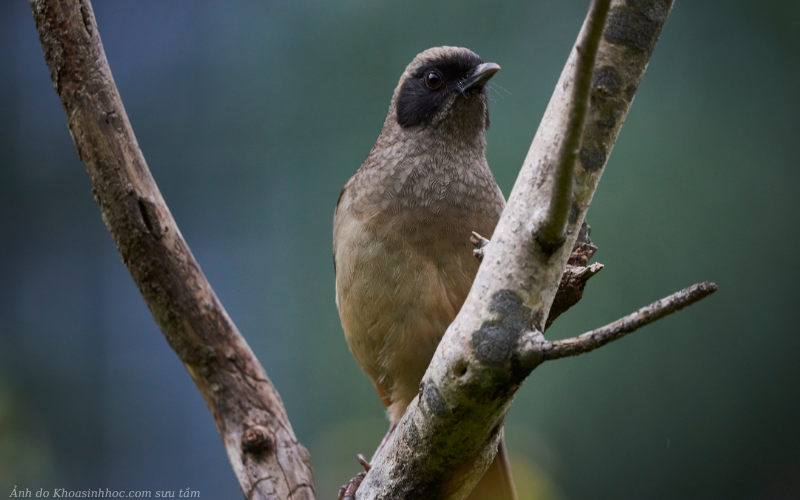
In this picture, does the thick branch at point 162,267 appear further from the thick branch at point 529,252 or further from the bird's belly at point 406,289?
the thick branch at point 529,252

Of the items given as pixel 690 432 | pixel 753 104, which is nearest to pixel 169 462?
pixel 690 432

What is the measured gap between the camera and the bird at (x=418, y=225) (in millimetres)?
2041

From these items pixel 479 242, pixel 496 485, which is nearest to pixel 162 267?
pixel 479 242

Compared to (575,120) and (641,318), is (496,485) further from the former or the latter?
(575,120)

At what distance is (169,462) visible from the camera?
3.93 m

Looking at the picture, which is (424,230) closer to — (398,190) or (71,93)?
(398,190)

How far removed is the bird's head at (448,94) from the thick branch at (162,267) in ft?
3.25

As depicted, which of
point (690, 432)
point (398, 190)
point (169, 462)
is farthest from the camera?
point (169, 462)

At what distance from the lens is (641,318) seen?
38.7 inches

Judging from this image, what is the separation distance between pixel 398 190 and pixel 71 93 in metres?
1.10

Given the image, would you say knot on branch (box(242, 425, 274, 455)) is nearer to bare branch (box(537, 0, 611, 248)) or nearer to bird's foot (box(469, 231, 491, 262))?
bird's foot (box(469, 231, 491, 262))

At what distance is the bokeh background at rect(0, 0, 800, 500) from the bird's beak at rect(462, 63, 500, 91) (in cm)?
156

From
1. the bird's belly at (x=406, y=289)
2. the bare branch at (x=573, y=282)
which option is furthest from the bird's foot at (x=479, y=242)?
the bird's belly at (x=406, y=289)

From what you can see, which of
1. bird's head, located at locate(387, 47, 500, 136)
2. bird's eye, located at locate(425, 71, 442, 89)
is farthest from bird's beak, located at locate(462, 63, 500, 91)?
bird's eye, located at locate(425, 71, 442, 89)
